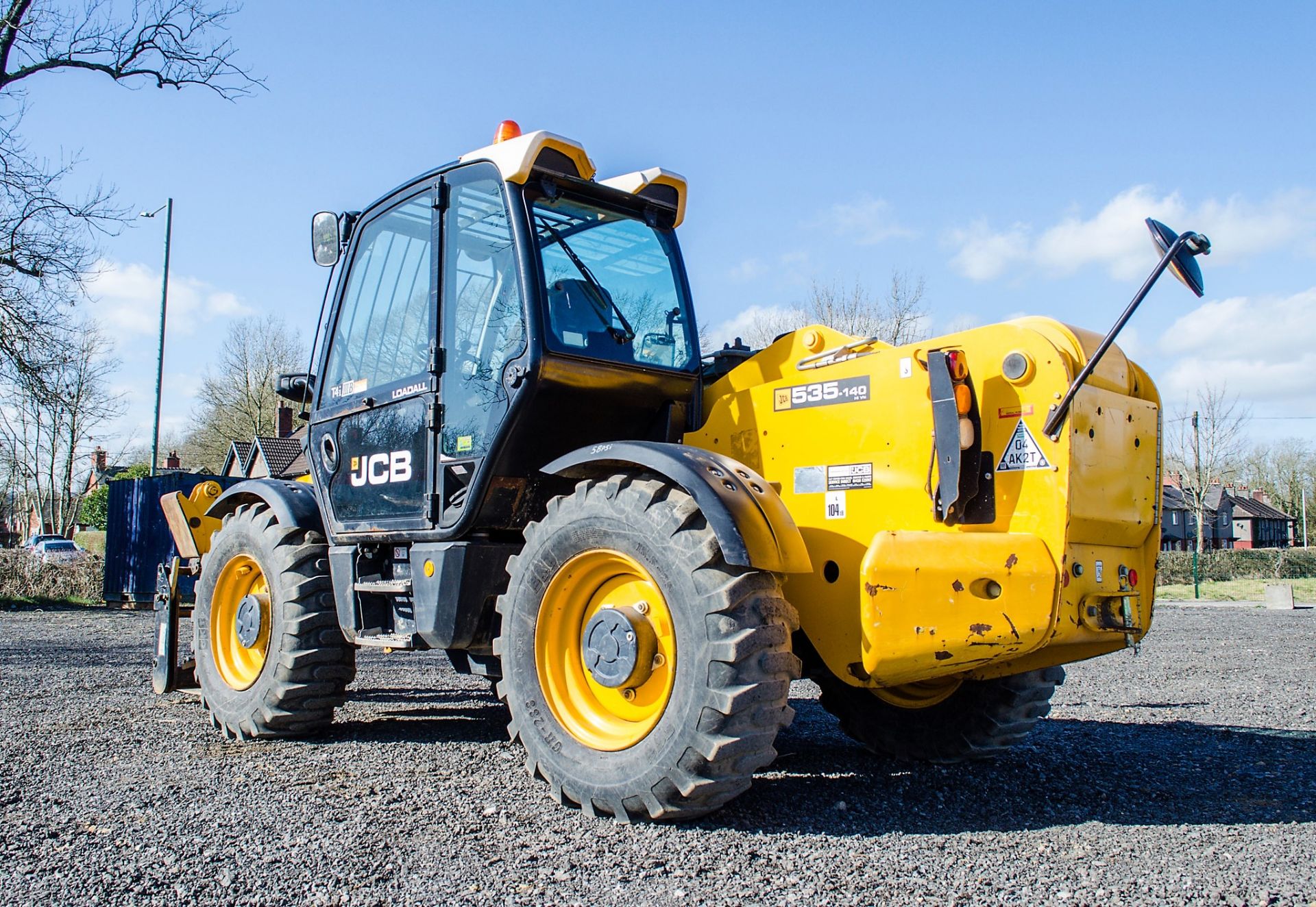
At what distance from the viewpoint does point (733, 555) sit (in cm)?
354

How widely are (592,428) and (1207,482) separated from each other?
44.9 metres

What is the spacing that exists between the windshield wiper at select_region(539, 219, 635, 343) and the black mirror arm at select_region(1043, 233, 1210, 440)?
1934 mm

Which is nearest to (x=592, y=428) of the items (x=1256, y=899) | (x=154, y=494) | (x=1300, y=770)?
(x=1256, y=899)

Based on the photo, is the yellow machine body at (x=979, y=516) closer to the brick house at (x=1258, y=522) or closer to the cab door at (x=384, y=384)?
the cab door at (x=384, y=384)

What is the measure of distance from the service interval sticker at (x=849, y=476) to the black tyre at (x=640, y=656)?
2.46ft

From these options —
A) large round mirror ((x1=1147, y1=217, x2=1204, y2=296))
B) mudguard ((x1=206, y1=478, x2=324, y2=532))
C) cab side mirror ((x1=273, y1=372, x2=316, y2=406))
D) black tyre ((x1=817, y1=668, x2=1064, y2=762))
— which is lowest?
black tyre ((x1=817, y1=668, x2=1064, y2=762))

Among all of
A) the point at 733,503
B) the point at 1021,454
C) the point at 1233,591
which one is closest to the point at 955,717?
the point at 1021,454

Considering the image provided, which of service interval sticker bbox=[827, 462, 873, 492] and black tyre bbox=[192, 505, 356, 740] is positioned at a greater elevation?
service interval sticker bbox=[827, 462, 873, 492]

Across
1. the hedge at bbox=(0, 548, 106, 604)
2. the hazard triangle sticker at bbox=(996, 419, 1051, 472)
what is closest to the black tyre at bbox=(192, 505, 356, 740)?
the hazard triangle sticker at bbox=(996, 419, 1051, 472)

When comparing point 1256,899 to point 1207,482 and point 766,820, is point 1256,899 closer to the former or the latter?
point 766,820

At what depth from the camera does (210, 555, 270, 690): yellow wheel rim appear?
589 centimetres

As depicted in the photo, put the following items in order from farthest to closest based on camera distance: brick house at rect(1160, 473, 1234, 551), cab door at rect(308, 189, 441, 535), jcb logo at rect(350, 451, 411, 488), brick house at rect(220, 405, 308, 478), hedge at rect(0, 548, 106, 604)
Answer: brick house at rect(1160, 473, 1234, 551), brick house at rect(220, 405, 308, 478), hedge at rect(0, 548, 106, 604), jcb logo at rect(350, 451, 411, 488), cab door at rect(308, 189, 441, 535)

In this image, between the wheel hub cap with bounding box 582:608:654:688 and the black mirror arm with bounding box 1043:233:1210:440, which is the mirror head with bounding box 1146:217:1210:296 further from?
the wheel hub cap with bounding box 582:608:654:688

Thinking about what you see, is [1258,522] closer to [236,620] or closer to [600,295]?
[600,295]
